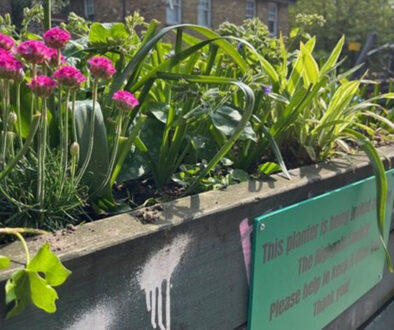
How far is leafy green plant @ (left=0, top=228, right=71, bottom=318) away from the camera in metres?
0.90

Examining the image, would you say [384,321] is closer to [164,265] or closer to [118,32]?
[164,265]

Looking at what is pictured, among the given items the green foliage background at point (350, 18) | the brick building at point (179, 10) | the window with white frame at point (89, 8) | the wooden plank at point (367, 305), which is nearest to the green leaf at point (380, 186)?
the wooden plank at point (367, 305)

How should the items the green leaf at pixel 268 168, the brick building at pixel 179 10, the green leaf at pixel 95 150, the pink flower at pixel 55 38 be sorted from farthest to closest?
1. the brick building at pixel 179 10
2. the green leaf at pixel 268 168
3. the green leaf at pixel 95 150
4. the pink flower at pixel 55 38

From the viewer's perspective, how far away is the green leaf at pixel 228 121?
1548 millimetres

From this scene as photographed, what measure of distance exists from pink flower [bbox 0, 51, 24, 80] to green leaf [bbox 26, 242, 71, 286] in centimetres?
36

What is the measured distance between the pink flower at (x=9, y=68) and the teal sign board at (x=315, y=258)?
0.77m

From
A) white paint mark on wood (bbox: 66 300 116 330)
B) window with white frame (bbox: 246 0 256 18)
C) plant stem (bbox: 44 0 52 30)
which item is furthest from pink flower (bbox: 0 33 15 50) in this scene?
window with white frame (bbox: 246 0 256 18)

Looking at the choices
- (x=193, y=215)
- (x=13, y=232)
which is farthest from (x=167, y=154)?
(x=13, y=232)

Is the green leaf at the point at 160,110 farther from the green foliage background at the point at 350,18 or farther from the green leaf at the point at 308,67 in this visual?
the green foliage background at the point at 350,18

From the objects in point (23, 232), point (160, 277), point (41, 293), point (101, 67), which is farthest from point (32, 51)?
point (160, 277)

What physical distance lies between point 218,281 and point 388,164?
3.83 feet

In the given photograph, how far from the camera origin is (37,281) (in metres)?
0.91

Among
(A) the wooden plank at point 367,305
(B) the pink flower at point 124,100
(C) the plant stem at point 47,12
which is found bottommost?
(A) the wooden plank at point 367,305

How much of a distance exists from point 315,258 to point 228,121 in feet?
1.91
